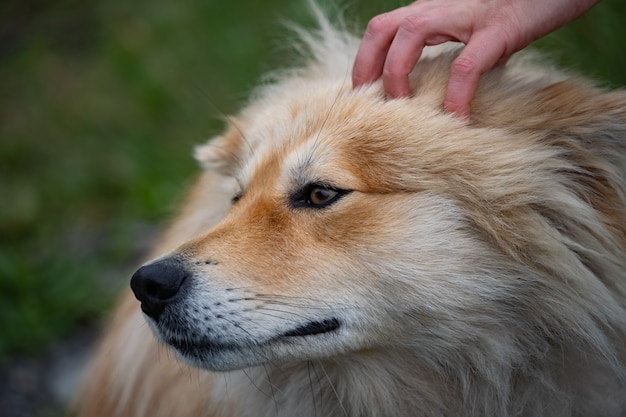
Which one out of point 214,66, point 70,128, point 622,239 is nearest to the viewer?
point 622,239

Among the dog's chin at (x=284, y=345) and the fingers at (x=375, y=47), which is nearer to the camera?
the dog's chin at (x=284, y=345)

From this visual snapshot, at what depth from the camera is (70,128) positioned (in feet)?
22.7

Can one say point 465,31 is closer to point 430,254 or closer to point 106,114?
point 430,254

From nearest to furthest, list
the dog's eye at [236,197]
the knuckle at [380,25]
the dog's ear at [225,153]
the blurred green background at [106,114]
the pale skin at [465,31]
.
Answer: the pale skin at [465,31], the knuckle at [380,25], the dog's eye at [236,197], the dog's ear at [225,153], the blurred green background at [106,114]

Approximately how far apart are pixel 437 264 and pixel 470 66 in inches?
25.5

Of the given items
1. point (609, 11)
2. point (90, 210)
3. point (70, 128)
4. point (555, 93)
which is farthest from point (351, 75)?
point (70, 128)

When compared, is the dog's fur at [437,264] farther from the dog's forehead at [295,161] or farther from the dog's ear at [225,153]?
the dog's ear at [225,153]

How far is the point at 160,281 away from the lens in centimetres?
257

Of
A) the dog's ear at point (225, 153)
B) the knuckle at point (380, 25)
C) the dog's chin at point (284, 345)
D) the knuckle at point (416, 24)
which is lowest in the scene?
the dog's chin at point (284, 345)

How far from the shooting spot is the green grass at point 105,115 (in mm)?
4965

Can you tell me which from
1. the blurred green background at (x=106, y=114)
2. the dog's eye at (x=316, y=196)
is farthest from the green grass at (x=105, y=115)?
the dog's eye at (x=316, y=196)

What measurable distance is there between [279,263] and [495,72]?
1.03 m

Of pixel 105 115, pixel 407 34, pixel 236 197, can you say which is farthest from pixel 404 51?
pixel 105 115

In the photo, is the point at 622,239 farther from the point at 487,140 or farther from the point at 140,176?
the point at 140,176
